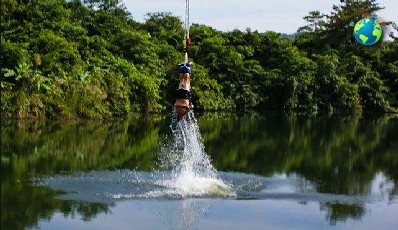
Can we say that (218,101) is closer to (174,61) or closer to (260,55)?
(174,61)

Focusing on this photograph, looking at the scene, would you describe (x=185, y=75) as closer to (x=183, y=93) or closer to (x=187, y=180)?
(x=183, y=93)

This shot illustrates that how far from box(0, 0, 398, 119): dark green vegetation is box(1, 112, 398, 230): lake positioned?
251cm

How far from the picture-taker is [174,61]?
39.3 m

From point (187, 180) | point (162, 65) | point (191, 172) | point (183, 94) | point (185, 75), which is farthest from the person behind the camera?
point (162, 65)

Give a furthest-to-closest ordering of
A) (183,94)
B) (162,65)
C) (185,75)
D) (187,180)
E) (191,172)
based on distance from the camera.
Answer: (162,65) → (191,172) → (187,180) → (183,94) → (185,75)

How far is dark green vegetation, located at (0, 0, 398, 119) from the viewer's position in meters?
26.5

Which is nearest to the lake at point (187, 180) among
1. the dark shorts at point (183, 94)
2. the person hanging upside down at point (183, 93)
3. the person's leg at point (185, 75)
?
the person hanging upside down at point (183, 93)

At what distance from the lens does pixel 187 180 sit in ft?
43.8

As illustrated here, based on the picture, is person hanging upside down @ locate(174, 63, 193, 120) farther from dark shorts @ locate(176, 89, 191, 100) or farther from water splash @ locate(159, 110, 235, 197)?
water splash @ locate(159, 110, 235, 197)

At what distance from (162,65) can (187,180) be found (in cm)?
2520

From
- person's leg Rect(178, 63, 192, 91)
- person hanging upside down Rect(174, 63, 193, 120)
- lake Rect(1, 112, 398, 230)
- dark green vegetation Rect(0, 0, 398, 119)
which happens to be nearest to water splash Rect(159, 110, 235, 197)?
lake Rect(1, 112, 398, 230)

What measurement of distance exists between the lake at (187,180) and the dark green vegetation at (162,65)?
8.23 ft

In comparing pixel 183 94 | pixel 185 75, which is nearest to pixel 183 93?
pixel 183 94

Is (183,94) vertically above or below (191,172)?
above
